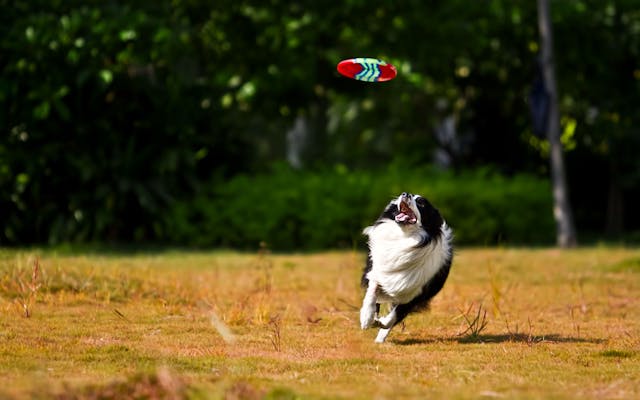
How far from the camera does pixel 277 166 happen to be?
73.4ft

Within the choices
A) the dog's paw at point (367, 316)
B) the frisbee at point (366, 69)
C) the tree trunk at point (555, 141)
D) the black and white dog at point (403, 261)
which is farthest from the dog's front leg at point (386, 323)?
the tree trunk at point (555, 141)

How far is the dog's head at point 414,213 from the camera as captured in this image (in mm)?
8891

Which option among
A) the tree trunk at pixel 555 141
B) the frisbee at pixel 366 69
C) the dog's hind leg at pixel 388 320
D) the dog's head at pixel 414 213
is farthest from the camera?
the tree trunk at pixel 555 141

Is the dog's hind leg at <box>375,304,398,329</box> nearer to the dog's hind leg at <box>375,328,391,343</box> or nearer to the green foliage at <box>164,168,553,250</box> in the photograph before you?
the dog's hind leg at <box>375,328,391,343</box>

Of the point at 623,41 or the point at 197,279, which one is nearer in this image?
the point at 197,279

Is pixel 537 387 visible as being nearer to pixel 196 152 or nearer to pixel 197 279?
pixel 197 279

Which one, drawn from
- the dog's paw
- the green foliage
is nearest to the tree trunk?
the green foliage

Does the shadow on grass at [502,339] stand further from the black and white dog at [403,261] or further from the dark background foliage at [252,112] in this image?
the dark background foliage at [252,112]

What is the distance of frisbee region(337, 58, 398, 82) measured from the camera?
1031 centimetres

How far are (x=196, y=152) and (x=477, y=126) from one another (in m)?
8.10

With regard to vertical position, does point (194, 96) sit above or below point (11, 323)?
above

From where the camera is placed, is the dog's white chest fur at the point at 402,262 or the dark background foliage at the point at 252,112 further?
the dark background foliage at the point at 252,112

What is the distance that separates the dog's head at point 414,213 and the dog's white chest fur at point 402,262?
74 mm

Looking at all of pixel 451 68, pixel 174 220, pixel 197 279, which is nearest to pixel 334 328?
pixel 197 279
